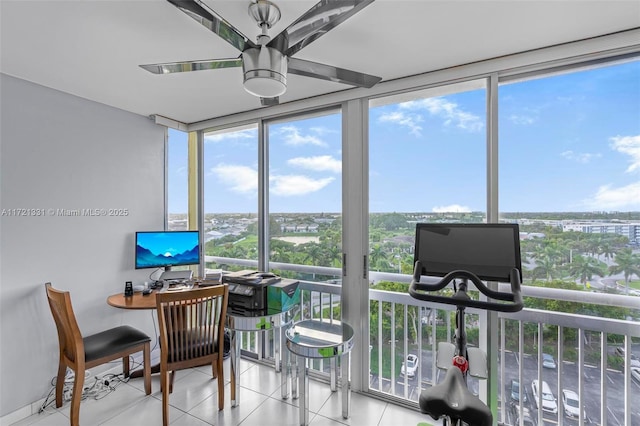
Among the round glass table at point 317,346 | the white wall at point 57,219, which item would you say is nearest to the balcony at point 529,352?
the round glass table at point 317,346

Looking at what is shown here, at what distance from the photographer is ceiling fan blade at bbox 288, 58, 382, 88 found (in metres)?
1.39

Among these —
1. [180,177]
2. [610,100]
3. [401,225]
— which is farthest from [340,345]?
[180,177]

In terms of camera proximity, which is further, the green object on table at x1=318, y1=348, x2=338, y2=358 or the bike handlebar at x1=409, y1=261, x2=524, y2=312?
the green object on table at x1=318, y1=348, x2=338, y2=358

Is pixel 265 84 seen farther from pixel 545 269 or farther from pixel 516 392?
pixel 516 392

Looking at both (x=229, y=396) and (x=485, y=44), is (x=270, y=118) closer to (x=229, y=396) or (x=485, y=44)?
(x=485, y=44)

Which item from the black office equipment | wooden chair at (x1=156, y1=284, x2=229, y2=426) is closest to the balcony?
the black office equipment

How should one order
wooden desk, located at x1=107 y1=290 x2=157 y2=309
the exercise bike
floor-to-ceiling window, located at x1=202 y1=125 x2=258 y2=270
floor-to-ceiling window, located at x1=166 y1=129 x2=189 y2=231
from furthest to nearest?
floor-to-ceiling window, located at x1=166 y1=129 x2=189 y2=231, floor-to-ceiling window, located at x1=202 y1=125 x2=258 y2=270, wooden desk, located at x1=107 y1=290 x2=157 y2=309, the exercise bike

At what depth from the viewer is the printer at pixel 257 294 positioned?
217 cm

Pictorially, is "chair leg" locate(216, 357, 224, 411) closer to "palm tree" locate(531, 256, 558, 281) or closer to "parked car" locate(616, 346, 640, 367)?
"palm tree" locate(531, 256, 558, 281)

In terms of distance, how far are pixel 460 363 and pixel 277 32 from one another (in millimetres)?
1998

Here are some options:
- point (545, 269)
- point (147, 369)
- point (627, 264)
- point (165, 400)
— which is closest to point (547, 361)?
point (545, 269)

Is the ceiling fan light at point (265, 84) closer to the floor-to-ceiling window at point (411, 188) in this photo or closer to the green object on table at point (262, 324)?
the floor-to-ceiling window at point (411, 188)

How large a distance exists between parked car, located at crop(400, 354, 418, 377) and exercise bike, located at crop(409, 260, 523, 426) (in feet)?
2.84

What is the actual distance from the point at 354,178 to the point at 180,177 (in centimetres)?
206
